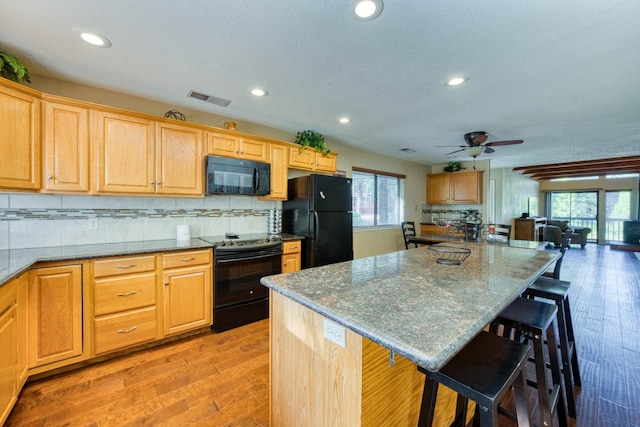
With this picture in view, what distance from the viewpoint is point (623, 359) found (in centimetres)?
229

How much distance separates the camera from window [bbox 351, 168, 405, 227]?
506 centimetres

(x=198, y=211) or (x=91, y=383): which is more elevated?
(x=198, y=211)

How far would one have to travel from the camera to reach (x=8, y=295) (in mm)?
1579

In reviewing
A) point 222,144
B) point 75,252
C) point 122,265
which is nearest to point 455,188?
point 222,144

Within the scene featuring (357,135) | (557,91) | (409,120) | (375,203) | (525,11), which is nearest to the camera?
(525,11)

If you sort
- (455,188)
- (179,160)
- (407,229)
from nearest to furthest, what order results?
(179,160)
(407,229)
(455,188)

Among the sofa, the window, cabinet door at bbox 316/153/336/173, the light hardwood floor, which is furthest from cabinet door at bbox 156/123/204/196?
the sofa

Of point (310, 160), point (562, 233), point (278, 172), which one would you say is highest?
point (310, 160)

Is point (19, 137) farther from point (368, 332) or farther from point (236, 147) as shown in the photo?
point (368, 332)

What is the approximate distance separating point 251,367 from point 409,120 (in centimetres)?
318

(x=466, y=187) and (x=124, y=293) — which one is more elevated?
(x=466, y=187)

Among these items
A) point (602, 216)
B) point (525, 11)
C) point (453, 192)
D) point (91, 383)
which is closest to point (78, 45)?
point (91, 383)

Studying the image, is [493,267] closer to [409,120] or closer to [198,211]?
[409,120]

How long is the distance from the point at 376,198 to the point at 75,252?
14.9ft
